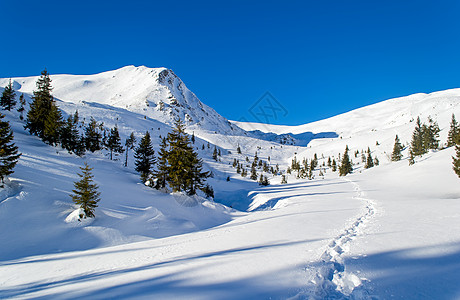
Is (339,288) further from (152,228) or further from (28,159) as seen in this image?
(28,159)

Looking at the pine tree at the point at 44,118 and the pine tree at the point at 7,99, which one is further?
the pine tree at the point at 7,99

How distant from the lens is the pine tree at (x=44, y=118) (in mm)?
39344

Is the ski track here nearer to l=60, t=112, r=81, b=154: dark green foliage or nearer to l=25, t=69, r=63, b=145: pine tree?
l=60, t=112, r=81, b=154: dark green foliage

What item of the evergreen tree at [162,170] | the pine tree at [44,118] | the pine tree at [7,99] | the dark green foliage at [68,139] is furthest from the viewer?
the pine tree at [7,99]

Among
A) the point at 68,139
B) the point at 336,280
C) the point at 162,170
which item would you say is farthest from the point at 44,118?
the point at 336,280

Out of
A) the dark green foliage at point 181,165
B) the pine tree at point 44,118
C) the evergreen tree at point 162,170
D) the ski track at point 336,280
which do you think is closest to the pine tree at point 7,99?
the pine tree at point 44,118

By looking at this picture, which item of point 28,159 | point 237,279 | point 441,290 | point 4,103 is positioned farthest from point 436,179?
point 4,103

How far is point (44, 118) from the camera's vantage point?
140 feet

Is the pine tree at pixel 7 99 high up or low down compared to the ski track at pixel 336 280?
up

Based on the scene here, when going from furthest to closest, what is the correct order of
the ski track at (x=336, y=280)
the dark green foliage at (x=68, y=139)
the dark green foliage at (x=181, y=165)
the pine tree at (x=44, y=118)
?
the dark green foliage at (x=68, y=139) < the pine tree at (x=44, y=118) < the dark green foliage at (x=181, y=165) < the ski track at (x=336, y=280)

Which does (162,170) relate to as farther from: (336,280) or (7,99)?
(7,99)

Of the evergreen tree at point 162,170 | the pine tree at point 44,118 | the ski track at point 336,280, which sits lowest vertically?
the ski track at point 336,280

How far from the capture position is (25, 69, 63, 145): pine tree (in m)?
39.3

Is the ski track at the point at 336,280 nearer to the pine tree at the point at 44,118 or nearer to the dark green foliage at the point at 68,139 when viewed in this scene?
the dark green foliage at the point at 68,139
